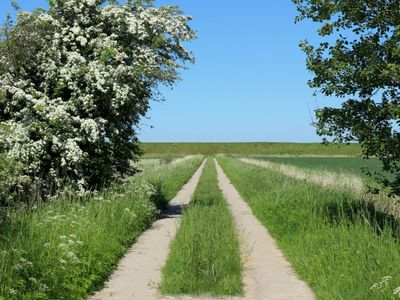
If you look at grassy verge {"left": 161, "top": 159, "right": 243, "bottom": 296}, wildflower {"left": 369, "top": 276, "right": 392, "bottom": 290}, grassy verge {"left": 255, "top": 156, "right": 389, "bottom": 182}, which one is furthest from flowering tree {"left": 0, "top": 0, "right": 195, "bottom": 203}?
grassy verge {"left": 255, "top": 156, "right": 389, "bottom": 182}

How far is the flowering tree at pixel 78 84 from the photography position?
18.6m

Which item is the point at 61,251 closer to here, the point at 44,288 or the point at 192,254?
the point at 44,288

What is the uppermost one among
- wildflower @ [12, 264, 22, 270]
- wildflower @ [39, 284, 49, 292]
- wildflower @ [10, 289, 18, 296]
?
wildflower @ [12, 264, 22, 270]

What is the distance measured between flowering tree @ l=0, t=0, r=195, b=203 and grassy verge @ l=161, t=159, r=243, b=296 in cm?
697

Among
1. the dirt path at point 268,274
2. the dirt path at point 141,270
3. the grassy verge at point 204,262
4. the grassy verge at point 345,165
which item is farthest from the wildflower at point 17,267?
the grassy verge at point 345,165

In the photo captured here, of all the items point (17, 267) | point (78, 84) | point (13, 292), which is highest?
point (78, 84)

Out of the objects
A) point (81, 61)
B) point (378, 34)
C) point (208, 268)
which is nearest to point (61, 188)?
point (81, 61)

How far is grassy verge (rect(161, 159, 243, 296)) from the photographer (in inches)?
376

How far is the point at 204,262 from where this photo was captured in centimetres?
1053

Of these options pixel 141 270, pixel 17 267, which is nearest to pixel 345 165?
pixel 141 270

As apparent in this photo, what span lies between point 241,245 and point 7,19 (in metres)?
12.6

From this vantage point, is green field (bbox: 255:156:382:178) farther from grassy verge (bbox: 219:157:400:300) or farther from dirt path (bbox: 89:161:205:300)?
dirt path (bbox: 89:161:205:300)

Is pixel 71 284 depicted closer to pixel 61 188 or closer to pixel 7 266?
pixel 7 266

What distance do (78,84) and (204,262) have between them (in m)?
11.5
